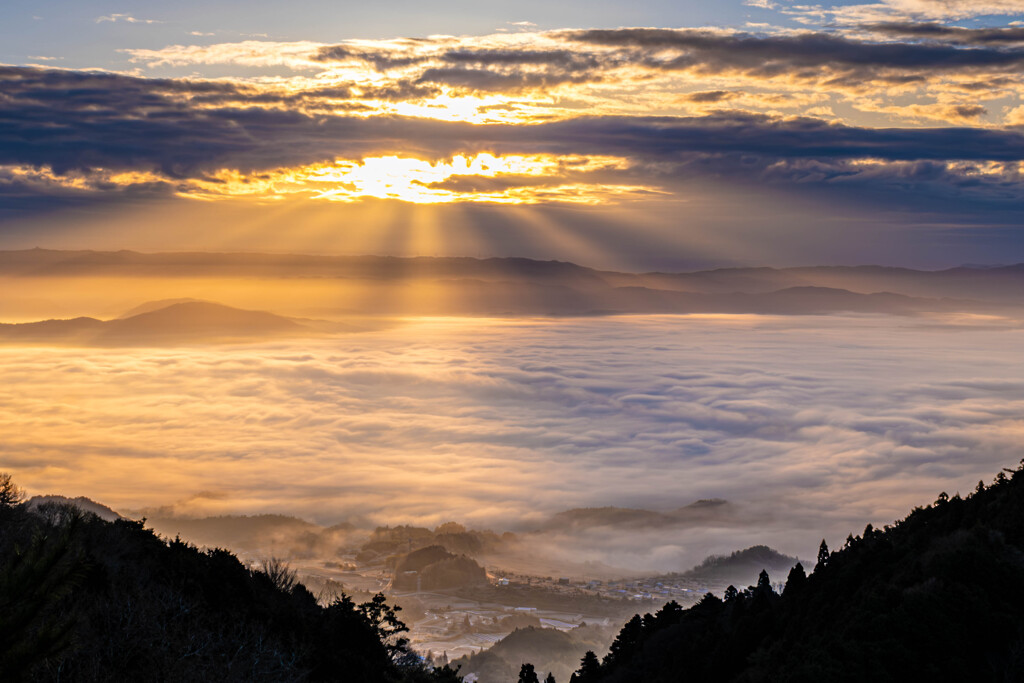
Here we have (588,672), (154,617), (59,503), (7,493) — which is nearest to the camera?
(154,617)

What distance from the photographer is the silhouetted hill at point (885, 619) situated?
102ft

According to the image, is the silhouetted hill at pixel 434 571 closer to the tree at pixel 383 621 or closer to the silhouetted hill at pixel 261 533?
the silhouetted hill at pixel 261 533

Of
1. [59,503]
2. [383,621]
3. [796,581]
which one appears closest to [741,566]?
[796,581]

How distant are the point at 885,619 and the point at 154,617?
1057 inches

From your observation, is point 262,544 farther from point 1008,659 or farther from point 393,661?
point 1008,659

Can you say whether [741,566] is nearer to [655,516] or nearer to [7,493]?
[655,516]

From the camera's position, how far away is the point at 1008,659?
3062 centimetres

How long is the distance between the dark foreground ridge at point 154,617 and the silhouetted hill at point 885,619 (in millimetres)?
15942

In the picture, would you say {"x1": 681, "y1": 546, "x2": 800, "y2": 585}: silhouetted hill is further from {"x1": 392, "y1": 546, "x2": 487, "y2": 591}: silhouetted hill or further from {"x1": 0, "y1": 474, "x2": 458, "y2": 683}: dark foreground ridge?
{"x1": 0, "y1": 474, "x2": 458, "y2": 683}: dark foreground ridge

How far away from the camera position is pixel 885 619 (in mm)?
33000

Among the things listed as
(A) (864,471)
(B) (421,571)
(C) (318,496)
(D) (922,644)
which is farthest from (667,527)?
(D) (922,644)

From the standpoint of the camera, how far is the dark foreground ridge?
8.43 meters

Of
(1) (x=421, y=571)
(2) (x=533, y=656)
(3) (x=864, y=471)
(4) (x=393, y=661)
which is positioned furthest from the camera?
(3) (x=864, y=471)

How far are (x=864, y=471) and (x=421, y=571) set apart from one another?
339 feet
